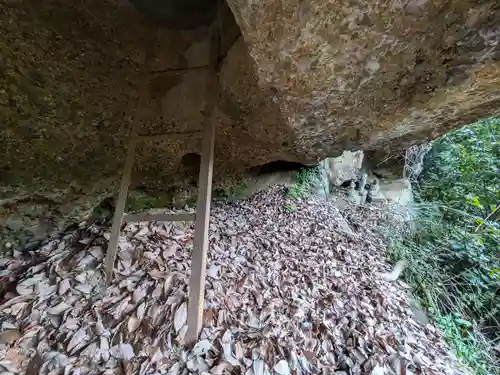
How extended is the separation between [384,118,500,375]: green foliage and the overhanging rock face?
6.26 feet

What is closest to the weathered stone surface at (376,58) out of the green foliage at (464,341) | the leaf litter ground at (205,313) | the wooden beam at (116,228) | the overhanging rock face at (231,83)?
the overhanging rock face at (231,83)

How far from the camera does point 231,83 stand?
241 centimetres

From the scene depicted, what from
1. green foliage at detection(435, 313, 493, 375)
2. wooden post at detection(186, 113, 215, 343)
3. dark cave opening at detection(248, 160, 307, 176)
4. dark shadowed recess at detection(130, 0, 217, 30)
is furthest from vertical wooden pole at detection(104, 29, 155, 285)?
green foliage at detection(435, 313, 493, 375)

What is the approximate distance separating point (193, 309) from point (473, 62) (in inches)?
81.6

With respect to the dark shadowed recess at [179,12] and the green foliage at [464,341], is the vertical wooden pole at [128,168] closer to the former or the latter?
the dark shadowed recess at [179,12]

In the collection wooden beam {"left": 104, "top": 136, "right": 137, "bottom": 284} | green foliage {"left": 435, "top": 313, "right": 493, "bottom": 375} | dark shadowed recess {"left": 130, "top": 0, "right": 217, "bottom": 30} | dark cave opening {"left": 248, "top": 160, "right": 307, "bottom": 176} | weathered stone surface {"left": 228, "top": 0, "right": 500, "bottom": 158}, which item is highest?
dark shadowed recess {"left": 130, "top": 0, "right": 217, "bottom": 30}

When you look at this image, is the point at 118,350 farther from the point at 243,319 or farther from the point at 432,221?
the point at 432,221

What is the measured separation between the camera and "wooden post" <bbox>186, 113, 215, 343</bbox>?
177 cm

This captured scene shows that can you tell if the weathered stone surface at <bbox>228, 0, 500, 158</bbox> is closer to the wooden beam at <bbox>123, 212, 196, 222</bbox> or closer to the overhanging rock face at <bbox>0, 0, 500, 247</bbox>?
the overhanging rock face at <bbox>0, 0, 500, 247</bbox>

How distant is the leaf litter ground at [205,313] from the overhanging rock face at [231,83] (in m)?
0.70

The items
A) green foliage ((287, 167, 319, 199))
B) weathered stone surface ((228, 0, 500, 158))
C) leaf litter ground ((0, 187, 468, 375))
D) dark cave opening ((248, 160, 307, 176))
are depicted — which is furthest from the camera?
dark cave opening ((248, 160, 307, 176))

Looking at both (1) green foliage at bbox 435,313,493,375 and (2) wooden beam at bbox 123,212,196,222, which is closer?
(2) wooden beam at bbox 123,212,196,222

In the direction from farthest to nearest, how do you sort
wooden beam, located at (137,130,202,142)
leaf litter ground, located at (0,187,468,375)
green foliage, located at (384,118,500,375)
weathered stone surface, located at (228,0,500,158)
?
1. green foliage, located at (384,118,500,375)
2. wooden beam, located at (137,130,202,142)
3. leaf litter ground, located at (0,187,468,375)
4. weathered stone surface, located at (228,0,500,158)

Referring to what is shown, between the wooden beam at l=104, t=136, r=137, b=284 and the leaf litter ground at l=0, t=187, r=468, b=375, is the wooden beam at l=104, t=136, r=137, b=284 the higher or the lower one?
the higher one
